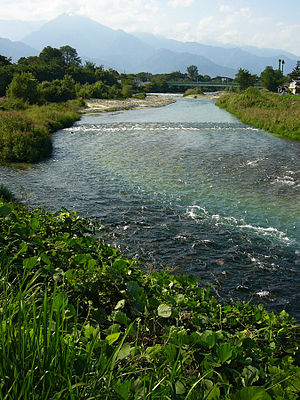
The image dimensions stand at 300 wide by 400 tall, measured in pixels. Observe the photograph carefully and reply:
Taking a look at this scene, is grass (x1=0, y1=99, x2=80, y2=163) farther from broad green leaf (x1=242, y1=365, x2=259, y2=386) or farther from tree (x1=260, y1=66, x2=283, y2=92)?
tree (x1=260, y1=66, x2=283, y2=92)

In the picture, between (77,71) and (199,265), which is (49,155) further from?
(77,71)

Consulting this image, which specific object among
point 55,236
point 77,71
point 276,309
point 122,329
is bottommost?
point 276,309

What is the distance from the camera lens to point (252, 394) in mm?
2279

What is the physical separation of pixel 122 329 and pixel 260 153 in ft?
68.6

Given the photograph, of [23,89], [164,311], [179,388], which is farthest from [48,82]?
[179,388]

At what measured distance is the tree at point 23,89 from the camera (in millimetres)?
42709

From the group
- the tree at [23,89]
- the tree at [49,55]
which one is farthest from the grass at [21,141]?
the tree at [49,55]

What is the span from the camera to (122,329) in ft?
13.9

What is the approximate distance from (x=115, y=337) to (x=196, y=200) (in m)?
11.3

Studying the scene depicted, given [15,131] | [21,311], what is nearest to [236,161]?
[15,131]

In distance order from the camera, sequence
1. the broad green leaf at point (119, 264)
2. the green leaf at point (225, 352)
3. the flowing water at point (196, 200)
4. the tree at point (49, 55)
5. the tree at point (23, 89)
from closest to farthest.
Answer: the green leaf at point (225, 352)
the broad green leaf at point (119, 264)
the flowing water at point (196, 200)
the tree at point (23, 89)
the tree at point (49, 55)

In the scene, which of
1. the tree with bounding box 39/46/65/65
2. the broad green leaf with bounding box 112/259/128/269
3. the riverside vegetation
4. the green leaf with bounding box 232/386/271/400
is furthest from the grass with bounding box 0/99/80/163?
the tree with bounding box 39/46/65/65

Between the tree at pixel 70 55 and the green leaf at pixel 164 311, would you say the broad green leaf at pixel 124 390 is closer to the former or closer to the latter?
the green leaf at pixel 164 311

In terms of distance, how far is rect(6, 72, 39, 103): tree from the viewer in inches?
1681
